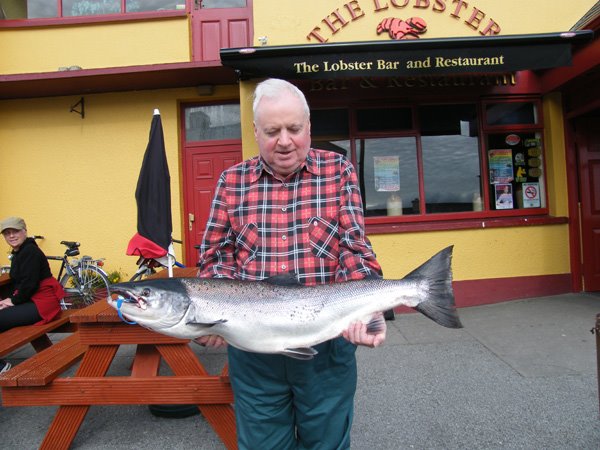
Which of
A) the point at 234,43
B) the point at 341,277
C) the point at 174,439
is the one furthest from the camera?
the point at 234,43

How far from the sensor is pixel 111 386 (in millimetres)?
2869

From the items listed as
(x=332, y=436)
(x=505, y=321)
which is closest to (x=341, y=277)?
(x=332, y=436)

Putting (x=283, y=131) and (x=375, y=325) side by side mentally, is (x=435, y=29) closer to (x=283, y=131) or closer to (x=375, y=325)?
(x=283, y=131)

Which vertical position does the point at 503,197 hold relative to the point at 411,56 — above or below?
below

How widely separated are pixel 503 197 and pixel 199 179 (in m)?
4.81

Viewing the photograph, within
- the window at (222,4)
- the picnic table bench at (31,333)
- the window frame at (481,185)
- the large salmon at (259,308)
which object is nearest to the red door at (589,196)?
the window frame at (481,185)

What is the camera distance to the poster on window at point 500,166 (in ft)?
21.1

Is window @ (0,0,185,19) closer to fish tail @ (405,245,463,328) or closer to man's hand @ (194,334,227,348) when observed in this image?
man's hand @ (194,334,227,348)

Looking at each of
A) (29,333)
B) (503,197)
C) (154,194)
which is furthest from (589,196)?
(29,333)

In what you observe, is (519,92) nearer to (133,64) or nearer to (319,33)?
(319,33)

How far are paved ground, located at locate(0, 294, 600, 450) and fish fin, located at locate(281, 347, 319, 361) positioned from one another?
66.8 inches

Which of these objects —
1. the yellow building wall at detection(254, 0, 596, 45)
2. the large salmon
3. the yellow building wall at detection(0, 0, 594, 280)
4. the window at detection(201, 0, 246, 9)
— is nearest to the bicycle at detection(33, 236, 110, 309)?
the yellow building wall at detection(0, 0, 594, 280)

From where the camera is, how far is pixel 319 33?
607 cm

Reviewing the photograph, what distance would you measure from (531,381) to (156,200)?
11.6 feet
